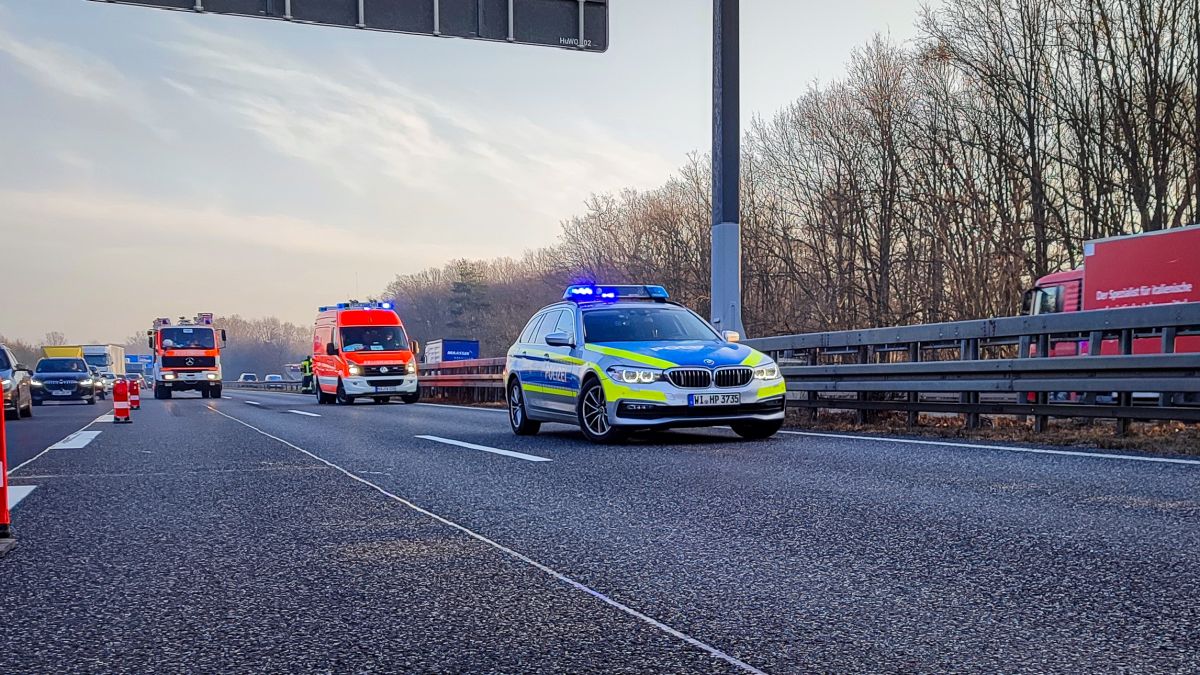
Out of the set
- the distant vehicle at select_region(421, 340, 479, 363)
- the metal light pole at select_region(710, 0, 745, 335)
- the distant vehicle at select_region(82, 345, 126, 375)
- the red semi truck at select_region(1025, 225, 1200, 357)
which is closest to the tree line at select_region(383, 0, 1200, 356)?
the red semi truck at select_region(1025, 225, 1200, 357)

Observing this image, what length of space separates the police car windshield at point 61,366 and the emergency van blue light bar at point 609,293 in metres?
29.9

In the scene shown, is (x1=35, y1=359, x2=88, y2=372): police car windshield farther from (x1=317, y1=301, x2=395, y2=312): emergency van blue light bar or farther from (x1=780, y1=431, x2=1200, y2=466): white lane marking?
(x1=780, y1=431, x2=1200, y2=466): white lane marking

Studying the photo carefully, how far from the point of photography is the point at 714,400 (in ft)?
34.5

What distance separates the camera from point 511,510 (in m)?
5.98

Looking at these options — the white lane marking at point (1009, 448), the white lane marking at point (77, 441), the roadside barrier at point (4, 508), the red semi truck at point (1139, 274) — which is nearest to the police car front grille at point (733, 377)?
the white lane marking at point (1009, 448)

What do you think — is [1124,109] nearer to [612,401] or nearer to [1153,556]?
[612,401]

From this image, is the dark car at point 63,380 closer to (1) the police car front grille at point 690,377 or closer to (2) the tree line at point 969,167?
(2) the tree line at point 969,167

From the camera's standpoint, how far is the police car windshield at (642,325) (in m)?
11.8

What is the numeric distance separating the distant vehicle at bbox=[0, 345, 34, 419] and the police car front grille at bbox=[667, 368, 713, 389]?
15.9 meters

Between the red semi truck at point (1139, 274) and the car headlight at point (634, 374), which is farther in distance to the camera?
the red semi truck at point (1139, 274)

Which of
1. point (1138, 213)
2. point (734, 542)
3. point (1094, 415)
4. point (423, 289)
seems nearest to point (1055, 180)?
point (1138, 213)

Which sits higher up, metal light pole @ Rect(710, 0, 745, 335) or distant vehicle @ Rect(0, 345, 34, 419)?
metal light pole @ Rect(710, 0, 745, 335)

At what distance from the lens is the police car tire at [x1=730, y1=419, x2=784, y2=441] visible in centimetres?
1091

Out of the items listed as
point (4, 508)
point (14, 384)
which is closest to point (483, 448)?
point (4, 508)
